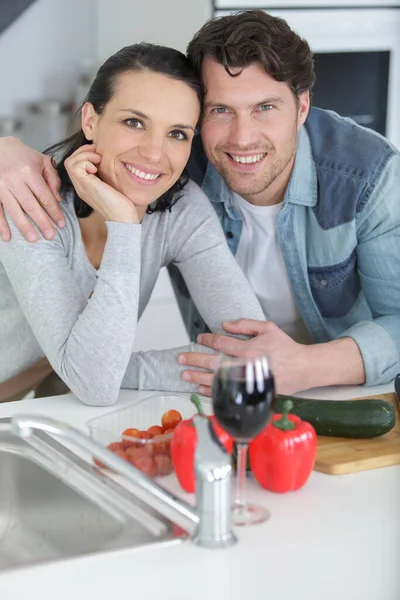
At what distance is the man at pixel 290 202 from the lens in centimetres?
170

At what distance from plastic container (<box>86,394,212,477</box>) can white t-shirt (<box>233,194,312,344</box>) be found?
0.69 meters

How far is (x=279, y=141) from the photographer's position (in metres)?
1.91

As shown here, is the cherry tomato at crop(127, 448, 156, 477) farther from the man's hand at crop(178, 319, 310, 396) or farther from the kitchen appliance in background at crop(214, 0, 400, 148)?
the kitchen appliance in background at crop(214, 0, 400, 148)

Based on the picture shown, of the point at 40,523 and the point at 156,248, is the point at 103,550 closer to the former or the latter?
the point at 40,523

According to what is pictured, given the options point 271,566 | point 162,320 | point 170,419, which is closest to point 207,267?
point 170,419

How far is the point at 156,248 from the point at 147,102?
0.32 meters

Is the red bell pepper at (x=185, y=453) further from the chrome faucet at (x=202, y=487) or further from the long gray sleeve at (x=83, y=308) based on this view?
the long gray sleeve at (x=83, y=308)

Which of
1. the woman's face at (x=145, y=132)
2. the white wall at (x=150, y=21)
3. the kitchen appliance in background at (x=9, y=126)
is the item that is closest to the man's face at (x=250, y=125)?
→ the woman's face at (x=145, y=132)

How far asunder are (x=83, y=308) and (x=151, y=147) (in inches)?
12.6

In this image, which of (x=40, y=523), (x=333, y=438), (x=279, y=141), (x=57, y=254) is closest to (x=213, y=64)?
(x=279, y=141)

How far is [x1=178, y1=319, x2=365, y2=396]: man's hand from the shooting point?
1627 mm

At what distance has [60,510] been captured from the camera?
1.24 metres

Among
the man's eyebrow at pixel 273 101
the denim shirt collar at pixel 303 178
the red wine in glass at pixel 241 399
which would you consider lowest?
the red wine in glass at pixel 241 399

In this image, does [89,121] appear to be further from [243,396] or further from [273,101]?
[243,396]
